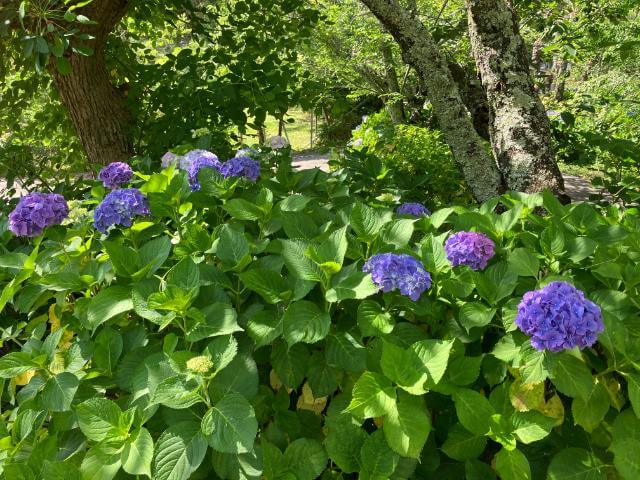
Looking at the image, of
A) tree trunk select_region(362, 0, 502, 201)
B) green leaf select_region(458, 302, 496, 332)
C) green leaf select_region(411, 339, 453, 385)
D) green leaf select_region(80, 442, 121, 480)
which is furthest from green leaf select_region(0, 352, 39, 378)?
tree trunk select_region(362, 0, 502, 201)

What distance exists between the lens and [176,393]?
1019 millimetres

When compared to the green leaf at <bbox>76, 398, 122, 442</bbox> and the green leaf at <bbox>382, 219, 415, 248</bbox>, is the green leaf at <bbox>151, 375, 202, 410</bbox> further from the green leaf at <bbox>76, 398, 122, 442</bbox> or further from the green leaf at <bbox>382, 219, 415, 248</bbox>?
the green leaf at <bbox>382, 219, 415, 248</bbox>

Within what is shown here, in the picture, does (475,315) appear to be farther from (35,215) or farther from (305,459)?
(35,215)

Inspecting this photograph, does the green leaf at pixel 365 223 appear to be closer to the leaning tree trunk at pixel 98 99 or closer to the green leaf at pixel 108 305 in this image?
the green leaf at pixel 108 305

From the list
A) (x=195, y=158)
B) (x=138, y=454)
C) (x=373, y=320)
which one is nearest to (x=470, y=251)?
(x=373, y=320)

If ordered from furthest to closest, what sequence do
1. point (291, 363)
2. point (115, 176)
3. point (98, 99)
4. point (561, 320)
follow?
point (98, 99)
point (115, 176)
point (291, 363)
point (561, 320)

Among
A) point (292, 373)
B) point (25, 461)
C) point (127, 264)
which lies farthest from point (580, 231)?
point (25, 461)

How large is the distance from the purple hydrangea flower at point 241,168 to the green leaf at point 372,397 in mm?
1195

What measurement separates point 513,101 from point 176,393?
214 centimetres

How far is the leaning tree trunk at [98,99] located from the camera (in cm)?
346

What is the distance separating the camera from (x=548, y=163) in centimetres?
243

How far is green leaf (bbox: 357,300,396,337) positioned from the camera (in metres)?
1.13

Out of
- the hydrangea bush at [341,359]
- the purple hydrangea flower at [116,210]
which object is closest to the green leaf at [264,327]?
the hydrangea bush at [341,359]

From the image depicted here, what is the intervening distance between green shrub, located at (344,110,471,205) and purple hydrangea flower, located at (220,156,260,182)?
119cm
